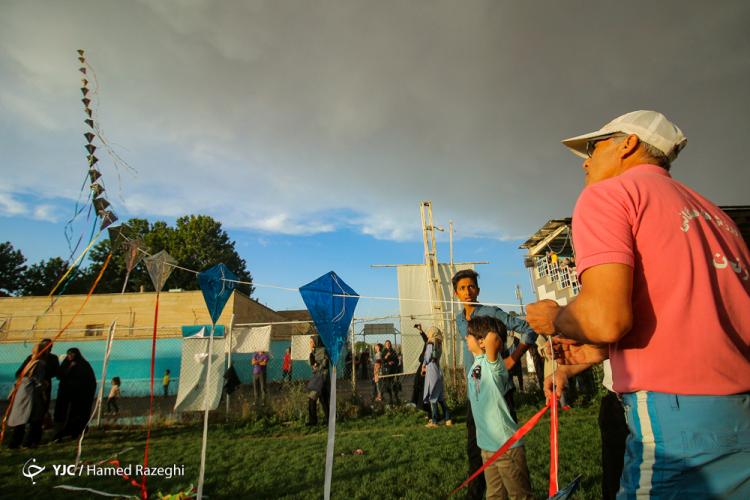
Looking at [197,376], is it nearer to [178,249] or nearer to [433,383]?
[433,383]

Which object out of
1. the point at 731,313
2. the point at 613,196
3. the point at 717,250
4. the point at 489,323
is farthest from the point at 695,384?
the point at 489,323

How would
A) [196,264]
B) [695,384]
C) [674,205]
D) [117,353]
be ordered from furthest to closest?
[196,264]
[117,353]
[674,205]
[695,384]

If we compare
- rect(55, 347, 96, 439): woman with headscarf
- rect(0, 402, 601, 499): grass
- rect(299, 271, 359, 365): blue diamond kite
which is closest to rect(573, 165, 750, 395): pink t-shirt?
rect(299, 271, 359, 365): blue diamond kite

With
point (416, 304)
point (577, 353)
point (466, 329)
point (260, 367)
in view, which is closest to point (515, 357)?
point (466, 329)

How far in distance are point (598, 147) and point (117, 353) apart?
1986 cm

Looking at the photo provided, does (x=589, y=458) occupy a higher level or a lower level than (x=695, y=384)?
lower

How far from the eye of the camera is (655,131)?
108 cm

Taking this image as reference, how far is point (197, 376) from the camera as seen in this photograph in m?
8.30

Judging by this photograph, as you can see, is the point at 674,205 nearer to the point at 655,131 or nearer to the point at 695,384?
the point at 655,131

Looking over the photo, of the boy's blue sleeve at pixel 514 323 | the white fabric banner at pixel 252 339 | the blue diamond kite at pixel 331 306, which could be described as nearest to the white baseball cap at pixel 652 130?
the boy's blue sleeve at pixel 514 323

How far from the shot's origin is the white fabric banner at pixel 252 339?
10.4 m

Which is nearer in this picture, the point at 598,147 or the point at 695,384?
the point at 695,384

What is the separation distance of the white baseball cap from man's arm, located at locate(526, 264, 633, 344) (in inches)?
18.6

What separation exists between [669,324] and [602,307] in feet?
0.51
